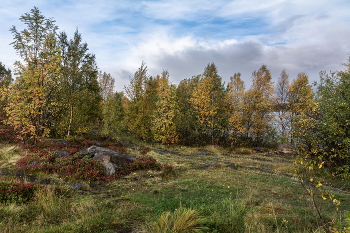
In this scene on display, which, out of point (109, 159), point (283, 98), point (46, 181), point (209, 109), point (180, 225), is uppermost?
point (283, 98)

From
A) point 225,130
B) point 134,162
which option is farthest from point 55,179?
point 225,130

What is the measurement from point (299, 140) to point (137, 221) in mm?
15054

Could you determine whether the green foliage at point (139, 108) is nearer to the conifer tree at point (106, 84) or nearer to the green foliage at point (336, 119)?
the green foliage at point (336, 119)

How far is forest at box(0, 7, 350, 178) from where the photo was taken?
1445 cm

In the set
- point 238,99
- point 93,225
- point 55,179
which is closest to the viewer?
point 93,225

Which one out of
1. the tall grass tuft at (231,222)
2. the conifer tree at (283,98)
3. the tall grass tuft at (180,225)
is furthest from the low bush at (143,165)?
the conifer tree at (283,98)

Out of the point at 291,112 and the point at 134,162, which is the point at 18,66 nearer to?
the point at 134,162

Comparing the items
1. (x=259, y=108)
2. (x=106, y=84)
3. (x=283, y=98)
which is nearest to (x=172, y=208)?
(x=259, y=108)

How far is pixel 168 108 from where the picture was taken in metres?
26.9

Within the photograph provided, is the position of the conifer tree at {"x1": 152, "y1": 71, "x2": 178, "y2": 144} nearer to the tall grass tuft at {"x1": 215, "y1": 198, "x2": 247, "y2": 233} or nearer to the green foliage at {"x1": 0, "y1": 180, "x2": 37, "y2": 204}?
the green foliage at {"x1": 0, "y1": 180, "x2": 37, "y2": 204}

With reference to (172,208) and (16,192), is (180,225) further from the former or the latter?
(16,192)

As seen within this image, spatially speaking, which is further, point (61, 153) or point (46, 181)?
point (61, 153)

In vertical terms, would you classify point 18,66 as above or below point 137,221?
above

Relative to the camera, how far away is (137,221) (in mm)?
5359
